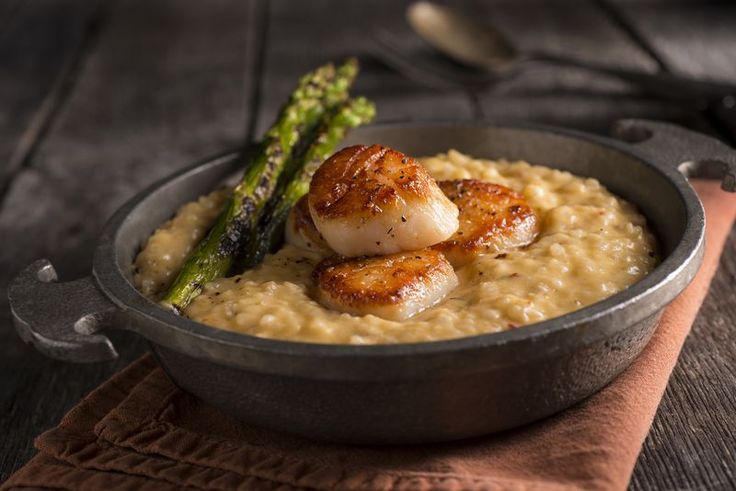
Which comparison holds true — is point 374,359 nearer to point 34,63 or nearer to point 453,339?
point 453,339

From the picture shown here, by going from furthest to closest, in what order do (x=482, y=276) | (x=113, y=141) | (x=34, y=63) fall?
(x=34, y=63), (x=113, y=141), (x=482, y=276)

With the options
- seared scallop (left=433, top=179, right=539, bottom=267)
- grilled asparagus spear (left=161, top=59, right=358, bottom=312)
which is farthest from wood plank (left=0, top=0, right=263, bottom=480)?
seared scallop (left=433, top=179, right=539, bottom=267)

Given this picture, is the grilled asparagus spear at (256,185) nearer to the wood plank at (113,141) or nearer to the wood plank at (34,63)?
the wood plank at (113,141)

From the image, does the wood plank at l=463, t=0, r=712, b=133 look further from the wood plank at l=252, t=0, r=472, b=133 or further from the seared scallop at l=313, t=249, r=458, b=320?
the seared scallop at l=313, t=249, r=458, b=320

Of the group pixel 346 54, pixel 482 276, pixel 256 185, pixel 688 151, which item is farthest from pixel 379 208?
pixel 346 54

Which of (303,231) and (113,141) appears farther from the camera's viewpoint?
(113,141)

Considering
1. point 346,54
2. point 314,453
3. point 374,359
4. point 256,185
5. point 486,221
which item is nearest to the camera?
point 374,359

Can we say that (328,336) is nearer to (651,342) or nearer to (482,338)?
(482,338)
